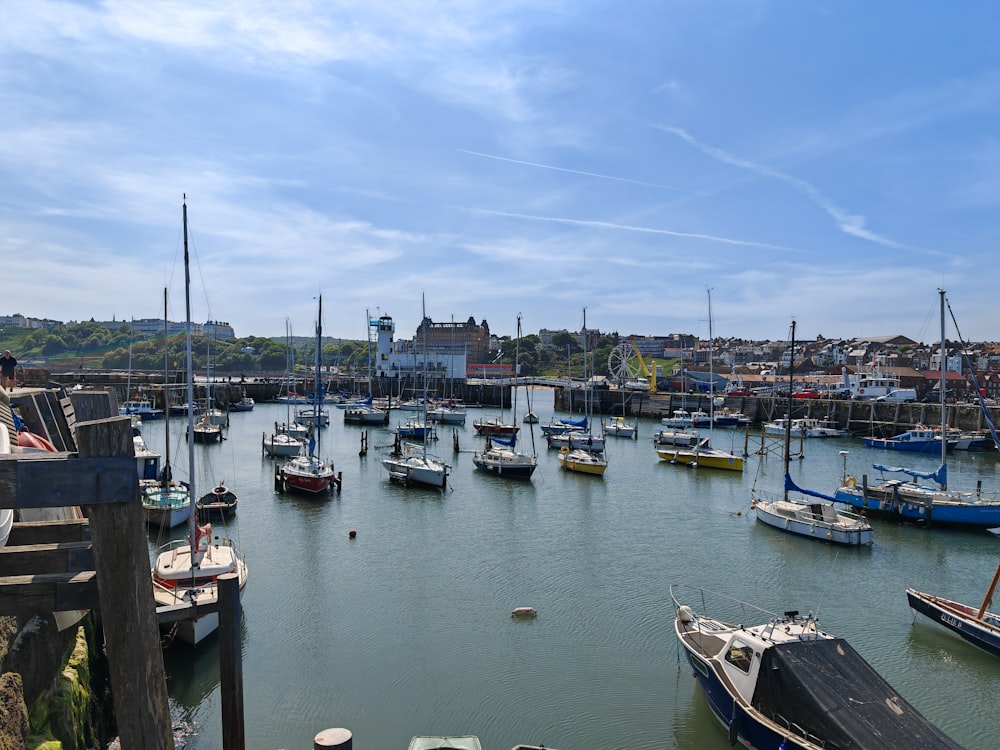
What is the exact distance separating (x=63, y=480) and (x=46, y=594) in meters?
2.02

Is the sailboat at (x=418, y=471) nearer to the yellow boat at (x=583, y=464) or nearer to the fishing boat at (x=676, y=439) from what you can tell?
the yellow boat at (x=583, y=464)

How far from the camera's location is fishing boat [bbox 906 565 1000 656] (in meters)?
17.5

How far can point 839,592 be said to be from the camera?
23.4m

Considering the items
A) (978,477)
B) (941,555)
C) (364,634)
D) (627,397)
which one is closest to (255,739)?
(364,634)

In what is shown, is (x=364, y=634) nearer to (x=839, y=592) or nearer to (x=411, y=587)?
(x=411, y=587)

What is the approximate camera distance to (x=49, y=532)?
848cm

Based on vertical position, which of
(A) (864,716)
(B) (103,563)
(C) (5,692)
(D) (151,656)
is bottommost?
(A) (864,716)

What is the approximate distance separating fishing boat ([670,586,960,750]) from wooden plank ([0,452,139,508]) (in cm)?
1108

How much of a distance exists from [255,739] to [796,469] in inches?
1819

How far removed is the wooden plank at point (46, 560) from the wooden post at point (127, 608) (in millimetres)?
1441

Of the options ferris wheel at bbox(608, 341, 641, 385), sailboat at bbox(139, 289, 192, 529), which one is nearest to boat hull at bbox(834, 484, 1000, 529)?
sailboat at bbox(139, 289, 192, 529)

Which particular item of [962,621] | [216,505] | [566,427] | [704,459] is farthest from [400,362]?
[962,621]

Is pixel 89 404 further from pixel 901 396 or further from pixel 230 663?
pixel 901 396

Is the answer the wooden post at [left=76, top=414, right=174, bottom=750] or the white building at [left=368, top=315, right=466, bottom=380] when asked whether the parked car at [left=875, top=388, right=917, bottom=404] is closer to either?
the white building at [left=368, top=315, right=466, bottom=380]
